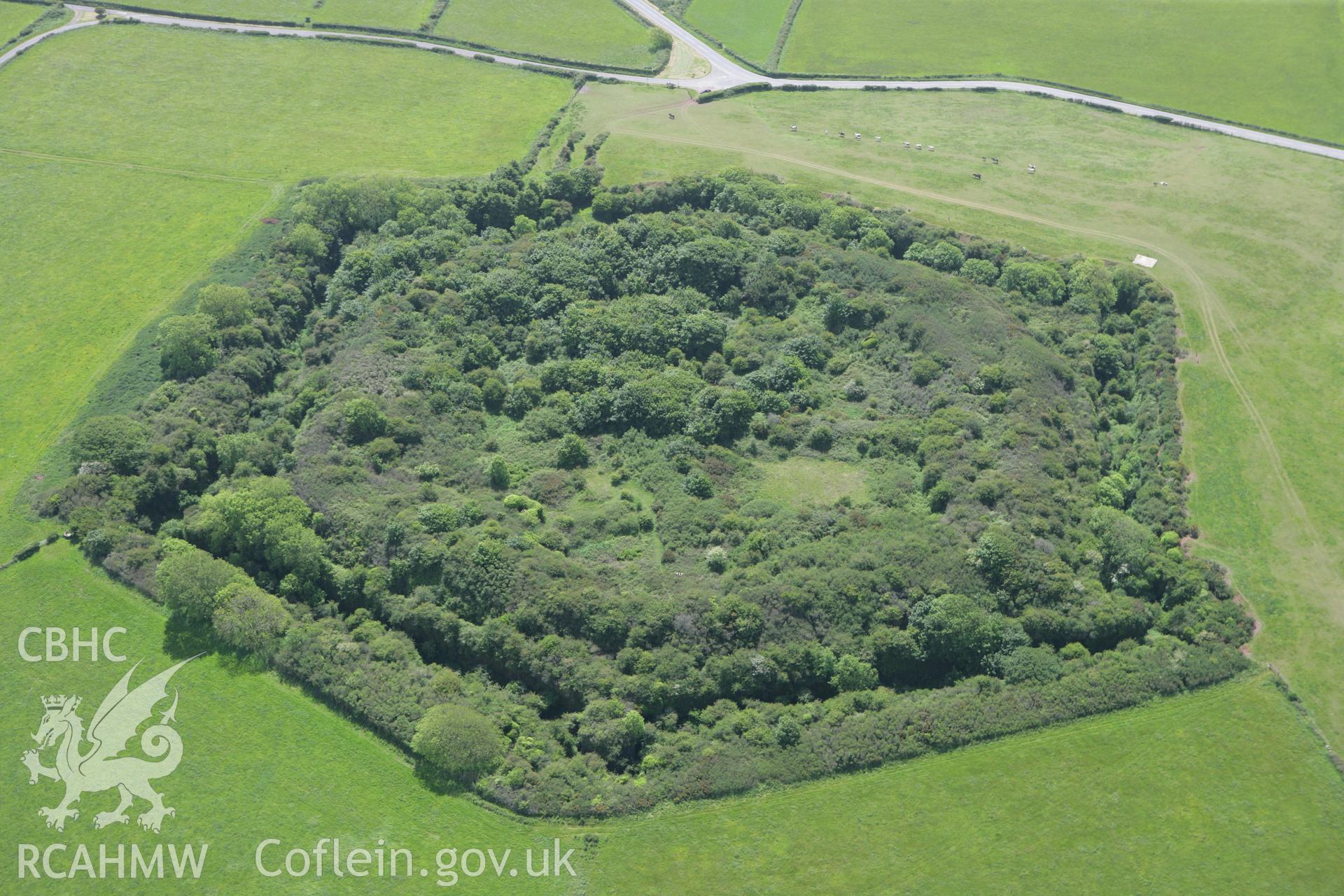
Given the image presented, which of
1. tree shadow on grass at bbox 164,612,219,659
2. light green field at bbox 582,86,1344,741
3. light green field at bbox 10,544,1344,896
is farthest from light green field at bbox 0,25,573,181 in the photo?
light green field at bbox 10,544,1344,896

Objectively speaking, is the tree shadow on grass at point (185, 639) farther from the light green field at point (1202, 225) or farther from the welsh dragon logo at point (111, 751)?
the light green field at point (1202, 225)

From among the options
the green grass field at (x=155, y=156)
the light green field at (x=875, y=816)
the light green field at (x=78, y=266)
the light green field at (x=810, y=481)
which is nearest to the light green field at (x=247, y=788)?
the light green field at (x=875, y=816)

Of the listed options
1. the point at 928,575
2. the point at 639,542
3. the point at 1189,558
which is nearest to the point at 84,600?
the point at 639,542

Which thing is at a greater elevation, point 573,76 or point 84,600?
point 573,76

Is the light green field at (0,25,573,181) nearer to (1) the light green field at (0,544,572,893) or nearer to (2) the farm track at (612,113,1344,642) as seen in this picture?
(2) the farm track at (612,113,1344,642)

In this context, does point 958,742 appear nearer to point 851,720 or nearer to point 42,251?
point 851,720
